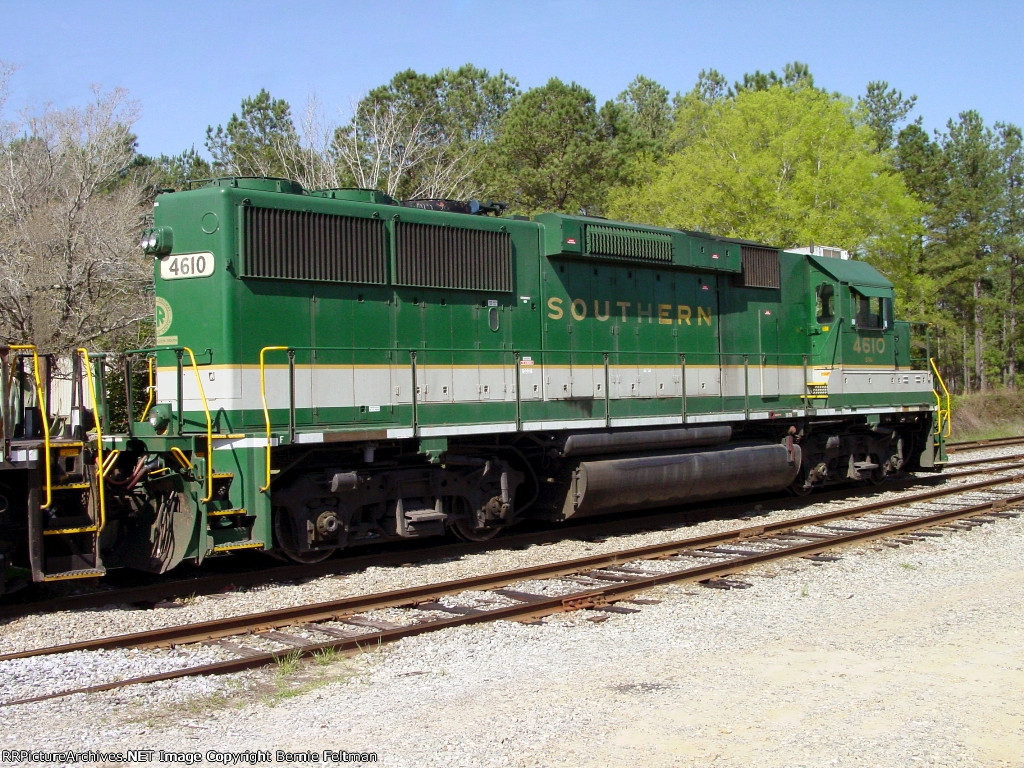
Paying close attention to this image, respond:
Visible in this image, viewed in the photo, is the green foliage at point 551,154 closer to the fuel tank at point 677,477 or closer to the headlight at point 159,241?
the fuel tank at point 677,477

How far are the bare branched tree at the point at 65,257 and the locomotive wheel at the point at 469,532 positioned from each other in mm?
11407

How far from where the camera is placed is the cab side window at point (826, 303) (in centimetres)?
1510

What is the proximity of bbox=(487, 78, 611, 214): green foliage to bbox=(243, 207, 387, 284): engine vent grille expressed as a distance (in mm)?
24843

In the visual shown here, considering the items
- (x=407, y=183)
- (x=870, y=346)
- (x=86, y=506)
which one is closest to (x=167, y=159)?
(x=407, y=183)

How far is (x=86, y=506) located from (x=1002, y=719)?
272 inches

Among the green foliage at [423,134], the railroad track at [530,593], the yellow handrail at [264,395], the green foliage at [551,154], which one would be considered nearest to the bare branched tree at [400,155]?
the green foliage at [423,134]

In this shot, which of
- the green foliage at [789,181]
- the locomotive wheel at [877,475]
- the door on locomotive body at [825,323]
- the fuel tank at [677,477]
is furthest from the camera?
the green foliage at [789,181]

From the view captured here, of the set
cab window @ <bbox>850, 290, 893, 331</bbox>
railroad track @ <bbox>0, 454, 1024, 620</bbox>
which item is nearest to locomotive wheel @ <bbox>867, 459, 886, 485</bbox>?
railroad track @ <bbox>0, 454, 1024, 620</bbox>

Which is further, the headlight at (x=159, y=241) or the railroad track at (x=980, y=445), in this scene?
the railroad track at (x=980, y=445)

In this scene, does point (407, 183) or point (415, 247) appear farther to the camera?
point (407, 183)

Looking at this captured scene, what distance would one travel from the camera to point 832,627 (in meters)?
7.48

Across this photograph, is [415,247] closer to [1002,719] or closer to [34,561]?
[34,561]

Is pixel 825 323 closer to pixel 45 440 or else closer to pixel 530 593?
pixel 530 593

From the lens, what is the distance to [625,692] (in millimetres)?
5777
